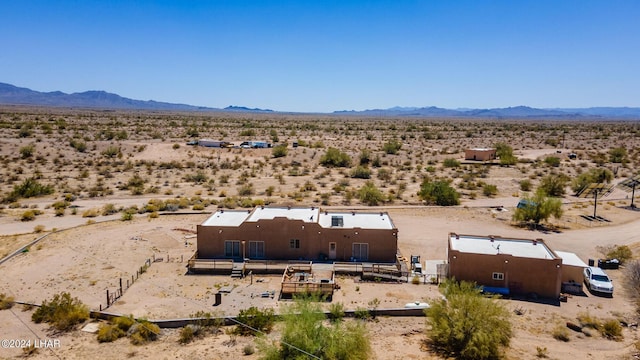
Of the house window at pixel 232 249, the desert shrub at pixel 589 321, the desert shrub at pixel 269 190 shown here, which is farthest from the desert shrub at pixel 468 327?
the desert shrub at pixel 269 190

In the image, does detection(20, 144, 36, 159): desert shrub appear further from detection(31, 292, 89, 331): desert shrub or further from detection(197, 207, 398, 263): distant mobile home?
detection(31, 292, 89, 331): desert shrub

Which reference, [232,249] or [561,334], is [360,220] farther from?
[561,334]

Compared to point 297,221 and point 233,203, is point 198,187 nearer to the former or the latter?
point 233,203

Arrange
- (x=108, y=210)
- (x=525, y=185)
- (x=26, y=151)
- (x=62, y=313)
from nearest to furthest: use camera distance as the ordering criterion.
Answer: (x=62, y=313) < (x=108, y=210) < (x=525, y=185) < (x=26, y=151)

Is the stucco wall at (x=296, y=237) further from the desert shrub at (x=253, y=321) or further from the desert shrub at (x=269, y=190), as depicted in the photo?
the desert shrub at (x=269, y=190)

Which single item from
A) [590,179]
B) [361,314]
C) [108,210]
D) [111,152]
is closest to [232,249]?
[361,314]

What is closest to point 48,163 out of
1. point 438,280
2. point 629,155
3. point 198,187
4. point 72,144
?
point 72,144

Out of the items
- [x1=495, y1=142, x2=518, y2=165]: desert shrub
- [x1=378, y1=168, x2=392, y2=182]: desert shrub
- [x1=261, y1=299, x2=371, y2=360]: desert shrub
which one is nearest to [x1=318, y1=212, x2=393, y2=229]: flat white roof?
[x1=261, y1=299, x2=371, y2=360]: desert shrub
